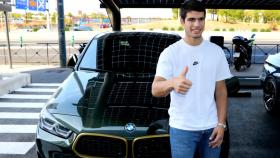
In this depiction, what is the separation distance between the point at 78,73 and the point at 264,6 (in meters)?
9.20

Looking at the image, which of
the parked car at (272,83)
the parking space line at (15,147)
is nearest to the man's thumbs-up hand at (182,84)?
the parking space line at (15,147)

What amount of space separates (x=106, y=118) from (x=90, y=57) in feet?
5.89

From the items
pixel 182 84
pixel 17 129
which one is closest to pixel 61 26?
pixel 17 129

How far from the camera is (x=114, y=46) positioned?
503cm

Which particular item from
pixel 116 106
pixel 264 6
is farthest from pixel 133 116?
pixel 264 6

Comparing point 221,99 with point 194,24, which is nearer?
point 194,24

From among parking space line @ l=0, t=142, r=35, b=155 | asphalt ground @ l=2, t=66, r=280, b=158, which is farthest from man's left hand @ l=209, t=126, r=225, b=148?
parking space line @ l=0, t=142, r=35, b=155

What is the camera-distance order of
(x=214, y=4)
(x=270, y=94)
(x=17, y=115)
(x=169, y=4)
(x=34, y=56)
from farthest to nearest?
(x=34, y=56) → (x=169, y=4) → (x=214, y=4) → (x=17, y=115) → (x=270, y=94)

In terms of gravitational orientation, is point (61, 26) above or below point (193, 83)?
→ above

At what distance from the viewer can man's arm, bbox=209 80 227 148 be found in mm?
2443

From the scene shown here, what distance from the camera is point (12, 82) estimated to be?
9.04 metres

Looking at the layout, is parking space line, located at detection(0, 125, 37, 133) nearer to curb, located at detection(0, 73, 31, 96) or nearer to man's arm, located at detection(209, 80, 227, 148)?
curb, located at detection(0, 73, 31, 96)

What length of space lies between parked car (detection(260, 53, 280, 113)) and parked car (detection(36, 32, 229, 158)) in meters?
2.99

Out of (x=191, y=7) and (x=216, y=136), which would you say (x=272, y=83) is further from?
(x=191, y=7)
